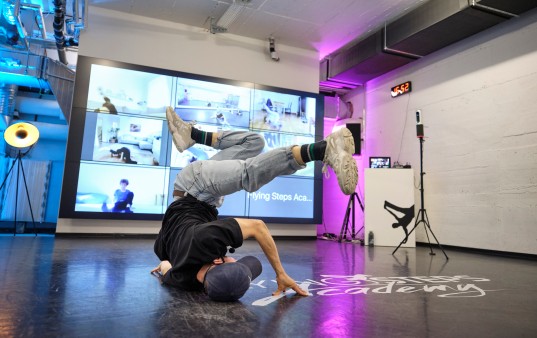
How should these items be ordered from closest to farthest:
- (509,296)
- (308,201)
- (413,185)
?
(509,296), (413,185), (308,201)

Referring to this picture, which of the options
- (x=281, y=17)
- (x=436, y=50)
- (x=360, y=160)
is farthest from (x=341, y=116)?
(x=281, y=17)

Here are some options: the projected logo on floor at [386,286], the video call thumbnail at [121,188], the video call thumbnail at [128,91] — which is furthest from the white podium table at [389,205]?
the video call thumbnail at [128,91]

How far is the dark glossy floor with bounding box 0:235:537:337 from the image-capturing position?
4.29 feet

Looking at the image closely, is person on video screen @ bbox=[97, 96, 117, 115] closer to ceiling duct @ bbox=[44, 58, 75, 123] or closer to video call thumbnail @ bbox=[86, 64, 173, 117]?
video call thumbnail @ bbox=[86, 64, 173, 117]

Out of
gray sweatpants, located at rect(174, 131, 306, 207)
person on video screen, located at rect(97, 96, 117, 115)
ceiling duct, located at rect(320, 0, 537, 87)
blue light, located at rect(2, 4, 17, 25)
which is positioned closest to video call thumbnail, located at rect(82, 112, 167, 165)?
person on video screen, located at rect(97, 96, 117, 115)

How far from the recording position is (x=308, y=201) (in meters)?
6.19

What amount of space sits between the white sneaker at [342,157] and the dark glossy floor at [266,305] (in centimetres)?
65

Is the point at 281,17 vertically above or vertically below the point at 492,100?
above

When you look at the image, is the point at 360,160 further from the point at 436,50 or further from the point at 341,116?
the point at 436,50

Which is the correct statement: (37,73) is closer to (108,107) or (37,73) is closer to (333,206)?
(108,107)

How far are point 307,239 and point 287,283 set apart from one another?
14.7ft

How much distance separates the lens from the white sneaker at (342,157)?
194 centimetres

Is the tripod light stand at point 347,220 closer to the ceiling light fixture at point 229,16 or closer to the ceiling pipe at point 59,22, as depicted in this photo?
the ceiling light fixture at point 229,16

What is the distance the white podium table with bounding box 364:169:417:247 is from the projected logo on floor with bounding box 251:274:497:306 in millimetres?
2696
